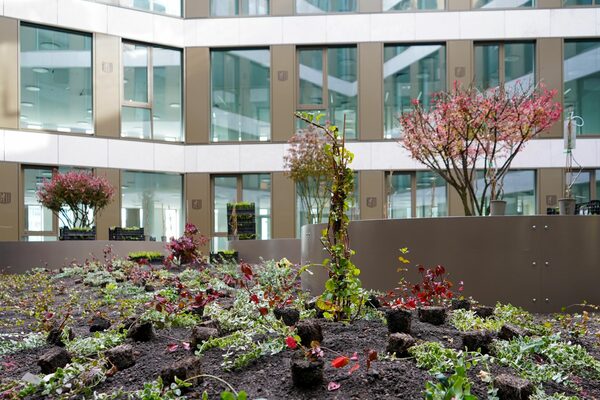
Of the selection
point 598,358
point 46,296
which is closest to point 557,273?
point 598,358

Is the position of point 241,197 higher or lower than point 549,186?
lower

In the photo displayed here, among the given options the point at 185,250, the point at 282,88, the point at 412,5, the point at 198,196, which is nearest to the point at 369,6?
the point at 412,5

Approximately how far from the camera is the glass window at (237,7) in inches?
616

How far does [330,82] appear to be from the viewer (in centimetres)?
1563

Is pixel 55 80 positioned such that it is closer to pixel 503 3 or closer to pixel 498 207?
pixel 503 3

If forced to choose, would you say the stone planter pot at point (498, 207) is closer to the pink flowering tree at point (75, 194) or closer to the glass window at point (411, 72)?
the pink flowering tree at point (75, 194)

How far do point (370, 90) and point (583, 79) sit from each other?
5477mm

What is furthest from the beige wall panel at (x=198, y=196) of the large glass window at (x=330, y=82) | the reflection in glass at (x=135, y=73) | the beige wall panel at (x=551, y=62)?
the beige wall panel at (x=551, y=62)

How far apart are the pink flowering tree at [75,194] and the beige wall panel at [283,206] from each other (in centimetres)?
425

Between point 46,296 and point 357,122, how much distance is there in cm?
1100

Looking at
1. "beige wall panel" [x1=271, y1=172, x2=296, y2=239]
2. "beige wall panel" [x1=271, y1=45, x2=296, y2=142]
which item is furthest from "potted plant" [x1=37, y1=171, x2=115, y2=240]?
"beige wall panel" [x1=271, y1=45, x2=296, y2=142]

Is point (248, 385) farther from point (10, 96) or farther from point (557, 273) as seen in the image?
point (10, 96)

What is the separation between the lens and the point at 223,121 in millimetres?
15727

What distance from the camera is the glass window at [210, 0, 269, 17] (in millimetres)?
15648
